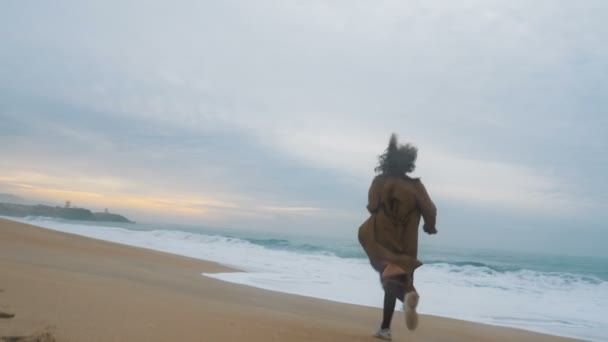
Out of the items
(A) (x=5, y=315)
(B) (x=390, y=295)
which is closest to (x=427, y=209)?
(B) (x=390, y=295)

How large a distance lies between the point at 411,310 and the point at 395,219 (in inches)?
34.3

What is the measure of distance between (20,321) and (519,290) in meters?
15.1

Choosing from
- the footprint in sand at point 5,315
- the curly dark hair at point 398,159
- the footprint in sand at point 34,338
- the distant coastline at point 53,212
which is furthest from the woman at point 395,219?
the distant coastline at point 53,212

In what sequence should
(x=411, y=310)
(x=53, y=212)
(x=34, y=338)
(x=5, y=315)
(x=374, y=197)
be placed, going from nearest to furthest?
(x=34, y=338) → (x=5, y=315) → (x=411, y=310) → (x=374, y=197) → (x=53, y=212)

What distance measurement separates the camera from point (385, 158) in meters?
4.98

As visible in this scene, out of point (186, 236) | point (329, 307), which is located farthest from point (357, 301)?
point (186, 236)

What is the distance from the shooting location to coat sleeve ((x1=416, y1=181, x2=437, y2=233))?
473 centimetres

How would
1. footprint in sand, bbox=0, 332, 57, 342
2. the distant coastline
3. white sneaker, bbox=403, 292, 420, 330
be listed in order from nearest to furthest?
footprint in sand, bbox=0, 332, 57, 342 → white sneaker, bbox=403, 292, 420, 330 → the distant coastline

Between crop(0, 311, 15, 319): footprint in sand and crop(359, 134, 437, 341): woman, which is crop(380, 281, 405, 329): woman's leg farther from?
crop(0, 311, 15, 319): footprint in sand

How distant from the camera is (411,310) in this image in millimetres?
4234

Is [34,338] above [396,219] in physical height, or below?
below

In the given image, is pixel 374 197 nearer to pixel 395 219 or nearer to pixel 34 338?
pixel 395 219

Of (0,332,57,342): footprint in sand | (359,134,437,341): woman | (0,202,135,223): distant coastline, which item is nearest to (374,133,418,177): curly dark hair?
(359,134,437,341): woman

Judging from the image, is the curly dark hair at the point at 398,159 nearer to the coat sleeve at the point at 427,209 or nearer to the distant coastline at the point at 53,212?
the coat sleeve at the point at 427,209
